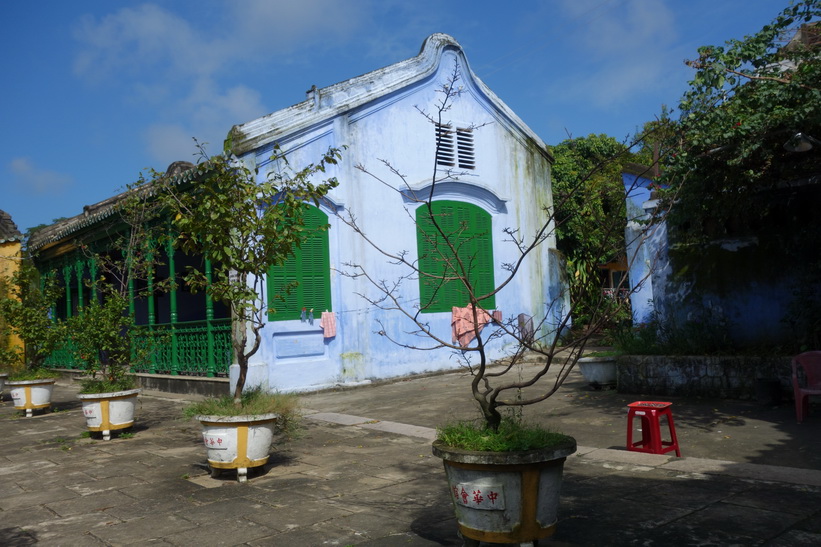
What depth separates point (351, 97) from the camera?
13969 mm

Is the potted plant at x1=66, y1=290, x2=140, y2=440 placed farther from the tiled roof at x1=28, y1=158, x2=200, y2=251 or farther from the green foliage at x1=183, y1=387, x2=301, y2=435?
the tiled roof at x1=28, y1=158, x2=200, y2=251

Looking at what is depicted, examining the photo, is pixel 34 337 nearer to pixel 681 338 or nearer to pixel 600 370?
pixel 600 370

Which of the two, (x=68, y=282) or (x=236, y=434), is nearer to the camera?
(x=236, y=434)

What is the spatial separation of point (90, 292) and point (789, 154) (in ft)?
57.2

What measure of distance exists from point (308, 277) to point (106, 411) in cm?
473

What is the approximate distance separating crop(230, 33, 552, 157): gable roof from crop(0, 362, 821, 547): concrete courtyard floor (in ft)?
17.6

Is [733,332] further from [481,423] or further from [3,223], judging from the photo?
[3,223]

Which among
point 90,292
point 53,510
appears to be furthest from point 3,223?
point 53,510

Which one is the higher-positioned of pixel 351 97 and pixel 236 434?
pixel 351 97

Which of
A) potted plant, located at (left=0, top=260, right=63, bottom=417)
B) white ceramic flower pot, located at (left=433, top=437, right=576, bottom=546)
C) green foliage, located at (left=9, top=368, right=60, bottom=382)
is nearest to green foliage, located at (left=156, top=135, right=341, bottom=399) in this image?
white ceramic flower pot, located at (left=433, top=437, right=576, bottom=546)

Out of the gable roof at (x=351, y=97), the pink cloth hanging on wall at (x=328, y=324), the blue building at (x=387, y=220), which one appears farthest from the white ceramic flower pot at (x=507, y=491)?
the gable roof at (x=351, y=97)

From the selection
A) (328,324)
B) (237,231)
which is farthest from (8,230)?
(237,231)

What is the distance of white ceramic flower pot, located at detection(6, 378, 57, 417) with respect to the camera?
39.0 ft

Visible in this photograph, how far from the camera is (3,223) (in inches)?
797
